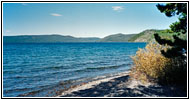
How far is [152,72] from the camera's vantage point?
7.71 m

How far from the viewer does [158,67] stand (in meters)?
7.62

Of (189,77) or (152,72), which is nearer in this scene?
(189,77)

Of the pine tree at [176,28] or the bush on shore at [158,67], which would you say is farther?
the bush on shore at [158,67]

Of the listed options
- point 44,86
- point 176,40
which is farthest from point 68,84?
point 176,40

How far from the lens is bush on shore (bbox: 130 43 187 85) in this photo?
7230 mm

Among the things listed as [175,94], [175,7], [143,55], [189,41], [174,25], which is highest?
[175,7]

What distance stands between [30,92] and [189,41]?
7587 mm

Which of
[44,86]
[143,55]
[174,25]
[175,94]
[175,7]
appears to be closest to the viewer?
[175,94]

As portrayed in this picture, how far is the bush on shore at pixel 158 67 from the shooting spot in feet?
23.7

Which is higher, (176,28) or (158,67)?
(176,28)

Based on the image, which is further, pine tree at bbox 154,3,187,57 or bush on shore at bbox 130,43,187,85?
bush on shore at bbox 130,43,187,85

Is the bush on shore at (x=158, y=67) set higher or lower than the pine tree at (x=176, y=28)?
lower

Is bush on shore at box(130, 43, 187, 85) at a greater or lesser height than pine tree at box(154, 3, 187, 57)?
lesser

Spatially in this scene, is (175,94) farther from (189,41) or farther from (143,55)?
(143,55)
